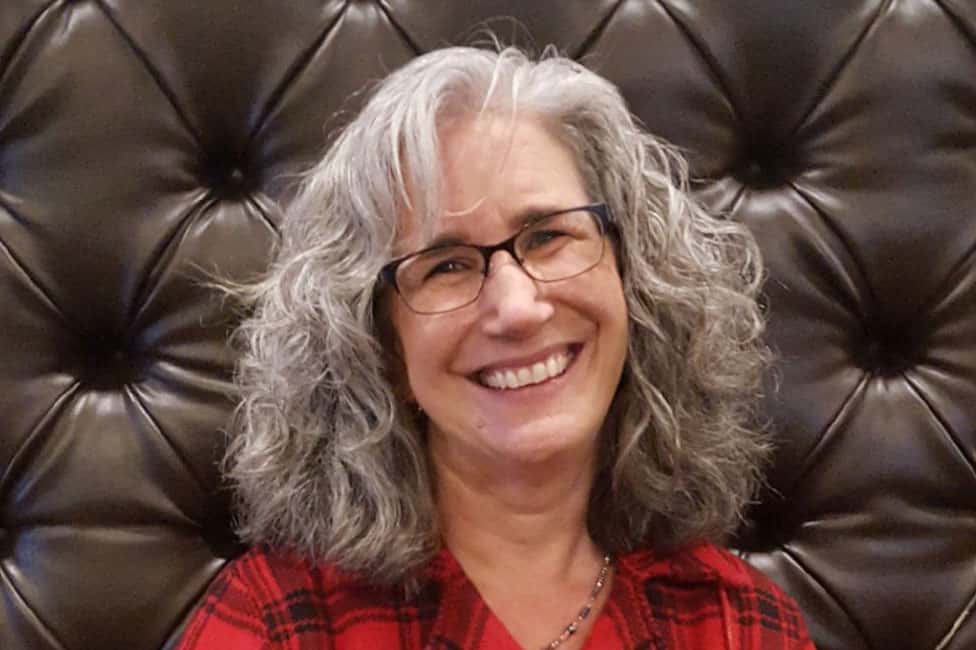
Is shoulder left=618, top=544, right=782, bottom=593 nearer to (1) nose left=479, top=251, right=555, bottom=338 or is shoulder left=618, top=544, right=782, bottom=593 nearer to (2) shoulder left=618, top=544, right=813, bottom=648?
(2) shoulder left=618, top=544, right=813, bottom=648

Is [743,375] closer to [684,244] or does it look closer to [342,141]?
[684,244]

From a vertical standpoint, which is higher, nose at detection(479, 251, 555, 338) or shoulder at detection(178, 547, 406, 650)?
nose at detection(479, 251, 555, 338)

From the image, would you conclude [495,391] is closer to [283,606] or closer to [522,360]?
[522,360]

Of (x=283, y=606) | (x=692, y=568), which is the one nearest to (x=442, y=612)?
(x=283, y=606)

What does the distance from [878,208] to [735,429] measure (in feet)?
0.91

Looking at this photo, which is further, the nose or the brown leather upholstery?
the brown leather upholstery

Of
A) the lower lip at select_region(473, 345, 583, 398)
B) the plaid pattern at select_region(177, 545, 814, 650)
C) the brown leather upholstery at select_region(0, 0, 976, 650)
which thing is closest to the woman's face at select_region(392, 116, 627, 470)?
the lower lip at select_region(473, 345, 583, 398)


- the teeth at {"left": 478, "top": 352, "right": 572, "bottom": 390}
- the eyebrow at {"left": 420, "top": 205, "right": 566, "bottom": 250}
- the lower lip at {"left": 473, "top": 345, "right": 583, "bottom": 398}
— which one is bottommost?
the lower lip at {"left": 473, "top": 345, "right": 583, "bottom": 398}

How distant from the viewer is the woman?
36.1 inches

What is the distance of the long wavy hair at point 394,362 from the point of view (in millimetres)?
942

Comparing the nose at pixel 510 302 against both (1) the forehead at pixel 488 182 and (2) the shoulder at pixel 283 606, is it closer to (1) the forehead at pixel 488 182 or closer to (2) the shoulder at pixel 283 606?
(1) the forehead at pixel 488 182

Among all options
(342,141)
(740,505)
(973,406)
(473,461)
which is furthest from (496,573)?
(973,406)

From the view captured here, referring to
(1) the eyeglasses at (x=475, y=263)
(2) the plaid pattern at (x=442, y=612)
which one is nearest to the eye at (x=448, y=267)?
(1) the eyeglasses at (x=475, y=263)

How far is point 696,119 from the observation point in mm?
1145
